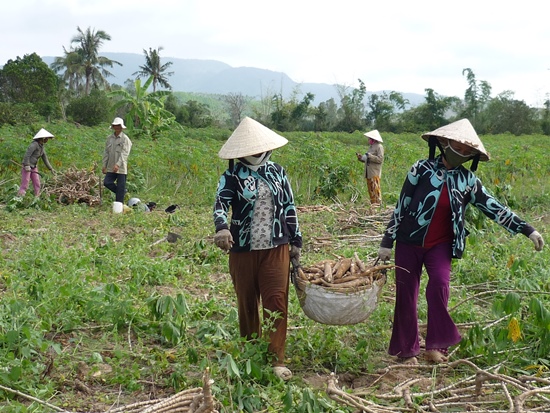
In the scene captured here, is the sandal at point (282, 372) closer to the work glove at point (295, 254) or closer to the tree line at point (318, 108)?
the work glove at point (295, 254)

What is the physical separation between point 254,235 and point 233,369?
995mm

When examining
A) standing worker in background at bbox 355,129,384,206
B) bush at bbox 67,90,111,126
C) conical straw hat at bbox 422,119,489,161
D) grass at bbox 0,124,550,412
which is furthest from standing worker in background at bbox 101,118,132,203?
bush at bbox 67,90,111,126

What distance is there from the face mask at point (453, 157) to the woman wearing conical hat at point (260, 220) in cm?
105

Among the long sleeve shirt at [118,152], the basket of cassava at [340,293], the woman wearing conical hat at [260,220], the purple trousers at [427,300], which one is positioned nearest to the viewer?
the basket of cassava at [340,293]

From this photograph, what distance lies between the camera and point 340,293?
12.4ft

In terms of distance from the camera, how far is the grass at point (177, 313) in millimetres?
3621

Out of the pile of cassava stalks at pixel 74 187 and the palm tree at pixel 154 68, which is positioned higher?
the palm tree at pixel 154 68

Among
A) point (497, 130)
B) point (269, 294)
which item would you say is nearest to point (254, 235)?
point (269, 294)

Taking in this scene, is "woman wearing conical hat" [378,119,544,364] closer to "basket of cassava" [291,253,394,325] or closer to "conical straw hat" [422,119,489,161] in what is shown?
"conical straw hat" [422,119,489,161]

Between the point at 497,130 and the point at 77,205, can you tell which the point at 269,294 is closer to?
the point at 77,205

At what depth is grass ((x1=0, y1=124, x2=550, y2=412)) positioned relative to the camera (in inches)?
143

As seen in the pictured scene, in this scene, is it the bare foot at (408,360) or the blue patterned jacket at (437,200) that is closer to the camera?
the blue patterned jacket at (437,200)

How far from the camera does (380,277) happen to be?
404 cm

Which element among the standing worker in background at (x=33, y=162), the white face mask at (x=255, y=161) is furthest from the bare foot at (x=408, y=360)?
the standing worker in background at (x=33, y=162)
